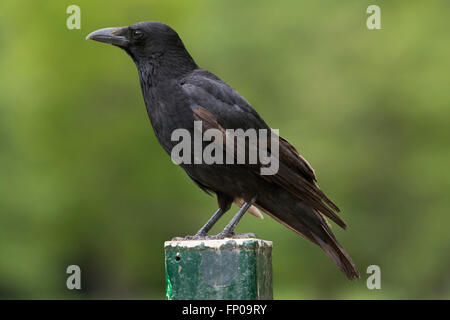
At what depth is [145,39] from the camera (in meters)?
4.98

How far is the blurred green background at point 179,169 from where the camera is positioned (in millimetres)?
16484

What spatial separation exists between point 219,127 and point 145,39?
0.92 meters

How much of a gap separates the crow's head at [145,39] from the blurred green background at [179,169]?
11237 millimetres

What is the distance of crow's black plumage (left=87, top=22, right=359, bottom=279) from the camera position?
4.64 meters

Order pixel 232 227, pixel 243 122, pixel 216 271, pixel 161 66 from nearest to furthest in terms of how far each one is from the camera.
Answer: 1. pixel 216 271
2. pixel 232 227
3. pixel 243 122
4. pixel 161 66

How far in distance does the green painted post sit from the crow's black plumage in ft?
2.37

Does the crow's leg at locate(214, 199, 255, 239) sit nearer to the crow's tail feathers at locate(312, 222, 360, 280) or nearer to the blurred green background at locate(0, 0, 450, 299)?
the crow's tail feathers at locate(312, 222, 360, 280)

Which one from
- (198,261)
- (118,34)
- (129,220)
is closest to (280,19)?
(129,220)

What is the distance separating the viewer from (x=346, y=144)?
55.0 feet

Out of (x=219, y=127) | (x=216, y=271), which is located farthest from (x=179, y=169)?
(x=216, y=271)

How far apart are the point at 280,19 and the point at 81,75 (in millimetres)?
5669

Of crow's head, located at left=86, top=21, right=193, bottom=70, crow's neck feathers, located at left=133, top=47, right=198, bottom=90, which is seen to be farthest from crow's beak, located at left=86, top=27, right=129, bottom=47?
crow's neck feathers, located at left=133, top=47, right=198, bottom=90

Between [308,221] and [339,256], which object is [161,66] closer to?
[308,221]
